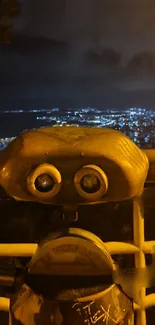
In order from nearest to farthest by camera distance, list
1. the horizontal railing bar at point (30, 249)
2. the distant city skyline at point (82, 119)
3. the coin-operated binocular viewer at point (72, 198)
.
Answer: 1. the coin-operated binocular viewer at point (72, 198)
2. the horizontal railing bar at point (30, 249)
3. the distant city skyline at point (82, 119)

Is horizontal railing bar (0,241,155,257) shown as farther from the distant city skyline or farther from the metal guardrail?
the distant city skyline

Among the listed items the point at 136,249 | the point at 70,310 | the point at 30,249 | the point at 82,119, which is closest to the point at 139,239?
the point at 136,249

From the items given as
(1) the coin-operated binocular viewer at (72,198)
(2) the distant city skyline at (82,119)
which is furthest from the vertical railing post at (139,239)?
(2) the distant city skyline at (82,119)

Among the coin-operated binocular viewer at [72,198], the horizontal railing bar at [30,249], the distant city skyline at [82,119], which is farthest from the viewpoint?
the distant city skyline at [82,119]

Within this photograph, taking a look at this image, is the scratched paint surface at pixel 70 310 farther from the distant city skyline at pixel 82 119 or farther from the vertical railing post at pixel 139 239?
the distant city skyline at pixel 82 119

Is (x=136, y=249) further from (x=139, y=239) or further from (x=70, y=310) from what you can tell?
(x=70, y=310)

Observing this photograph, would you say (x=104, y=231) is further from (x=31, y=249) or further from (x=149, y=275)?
(x=149, y=275)

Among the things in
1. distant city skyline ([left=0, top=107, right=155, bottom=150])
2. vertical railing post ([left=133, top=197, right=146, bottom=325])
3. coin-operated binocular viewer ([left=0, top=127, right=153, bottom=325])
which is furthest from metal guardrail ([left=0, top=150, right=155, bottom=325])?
distant city skyline ([left=0, top=107, right=155, bottom=150])

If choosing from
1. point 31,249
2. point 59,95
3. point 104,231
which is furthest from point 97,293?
point 59,95
